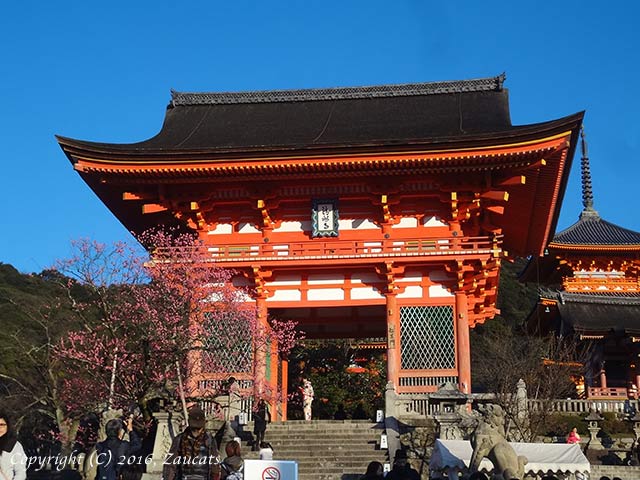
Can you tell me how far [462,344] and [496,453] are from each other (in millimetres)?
10148

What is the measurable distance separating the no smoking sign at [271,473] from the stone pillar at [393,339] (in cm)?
1300

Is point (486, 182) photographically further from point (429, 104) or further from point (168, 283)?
point (168, 283)

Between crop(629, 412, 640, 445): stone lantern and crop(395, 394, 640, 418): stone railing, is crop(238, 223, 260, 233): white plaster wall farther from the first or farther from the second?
crop(629, 412, 640, 445): stone lantern

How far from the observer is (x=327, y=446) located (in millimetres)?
18922

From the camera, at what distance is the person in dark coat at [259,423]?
19.2m

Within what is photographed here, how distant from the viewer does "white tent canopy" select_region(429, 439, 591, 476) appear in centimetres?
1301

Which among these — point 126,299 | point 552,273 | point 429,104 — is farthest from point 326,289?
point 552,273

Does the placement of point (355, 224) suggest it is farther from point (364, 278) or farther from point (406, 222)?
point (364, 278)

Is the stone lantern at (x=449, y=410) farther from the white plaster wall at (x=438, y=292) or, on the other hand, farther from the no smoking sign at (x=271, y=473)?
the no smoking sign at (x=271, y=473)

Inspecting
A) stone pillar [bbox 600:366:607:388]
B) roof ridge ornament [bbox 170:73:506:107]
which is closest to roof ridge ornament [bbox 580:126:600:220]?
stone pillar [bbox 600:366:607:388]

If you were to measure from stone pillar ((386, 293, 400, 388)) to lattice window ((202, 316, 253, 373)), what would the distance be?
3.78 metres

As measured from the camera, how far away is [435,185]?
23172 mm

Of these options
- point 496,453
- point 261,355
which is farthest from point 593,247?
point 496,453

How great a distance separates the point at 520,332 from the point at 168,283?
34031 millimetres
